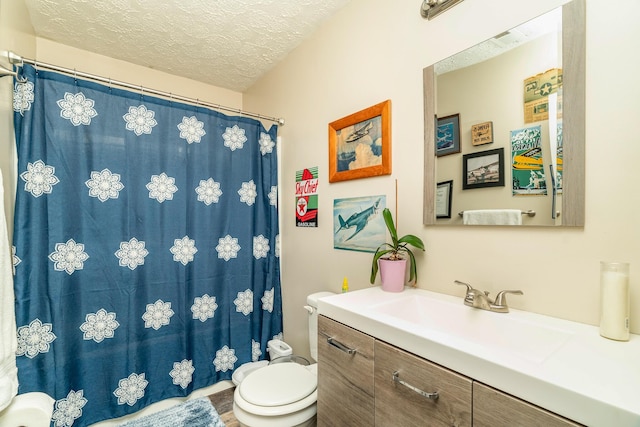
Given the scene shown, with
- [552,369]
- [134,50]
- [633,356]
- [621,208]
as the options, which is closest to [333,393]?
[552,369]

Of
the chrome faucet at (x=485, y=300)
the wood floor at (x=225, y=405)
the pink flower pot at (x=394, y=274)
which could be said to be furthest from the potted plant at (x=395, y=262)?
the wood floor at (x=225, y=405)

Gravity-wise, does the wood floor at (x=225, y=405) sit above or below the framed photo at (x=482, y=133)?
below

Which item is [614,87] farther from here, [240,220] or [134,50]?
[134,50]

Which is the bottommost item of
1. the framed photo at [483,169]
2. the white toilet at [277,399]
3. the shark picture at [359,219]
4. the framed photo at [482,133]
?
the white toilet at [277,399]

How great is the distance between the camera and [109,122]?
161 centimetres

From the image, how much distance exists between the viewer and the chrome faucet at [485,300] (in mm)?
945

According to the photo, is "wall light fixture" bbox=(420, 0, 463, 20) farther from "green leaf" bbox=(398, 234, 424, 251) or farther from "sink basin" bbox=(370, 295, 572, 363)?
"sink basin" bbox=(370, 295, 572, 363)

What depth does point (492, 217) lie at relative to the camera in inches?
40.4

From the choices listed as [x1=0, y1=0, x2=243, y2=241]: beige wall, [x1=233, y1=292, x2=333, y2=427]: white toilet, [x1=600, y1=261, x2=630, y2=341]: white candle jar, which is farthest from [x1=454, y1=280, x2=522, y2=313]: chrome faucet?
[x1=0, y1=0, x2=243, y2=241]: beige wall

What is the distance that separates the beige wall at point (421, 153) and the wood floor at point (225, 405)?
0.55m

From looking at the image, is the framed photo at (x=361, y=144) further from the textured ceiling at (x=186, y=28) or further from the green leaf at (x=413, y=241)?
the textured ceiling at (x=186, y=28)

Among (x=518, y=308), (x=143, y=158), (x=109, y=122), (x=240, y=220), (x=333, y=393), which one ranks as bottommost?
(x=333, y=393)

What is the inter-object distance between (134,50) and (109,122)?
852 mm

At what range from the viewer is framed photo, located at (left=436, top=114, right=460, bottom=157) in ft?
3.71
